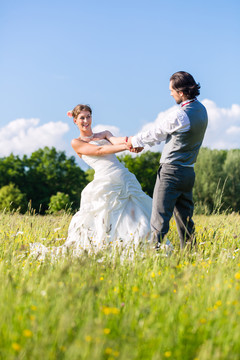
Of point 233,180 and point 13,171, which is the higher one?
point 233,180

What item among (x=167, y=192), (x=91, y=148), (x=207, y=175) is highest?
(x=207, y=175)

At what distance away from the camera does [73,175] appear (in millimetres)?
44656

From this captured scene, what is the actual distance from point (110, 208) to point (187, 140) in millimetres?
1656

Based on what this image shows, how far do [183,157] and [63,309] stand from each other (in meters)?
3.08

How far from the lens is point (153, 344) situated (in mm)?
1989

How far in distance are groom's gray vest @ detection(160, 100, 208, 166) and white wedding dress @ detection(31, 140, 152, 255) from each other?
43.2 inches

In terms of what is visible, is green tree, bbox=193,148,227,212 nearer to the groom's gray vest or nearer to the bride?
the bride

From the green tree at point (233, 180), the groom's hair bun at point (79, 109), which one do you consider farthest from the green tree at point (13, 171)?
the groom's hair bun at point (79, 109)

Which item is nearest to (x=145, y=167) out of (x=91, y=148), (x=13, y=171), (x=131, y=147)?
(x=13, y=171)

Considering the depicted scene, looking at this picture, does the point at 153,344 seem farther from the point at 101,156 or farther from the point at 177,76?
the point at 101,156

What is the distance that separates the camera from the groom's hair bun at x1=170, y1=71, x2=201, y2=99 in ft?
15.9

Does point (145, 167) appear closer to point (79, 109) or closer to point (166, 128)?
point (79, 109)

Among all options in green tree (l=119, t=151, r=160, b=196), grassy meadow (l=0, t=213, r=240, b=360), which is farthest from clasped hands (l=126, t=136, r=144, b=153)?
green tree (l=119, t=151, r=160, b=196)

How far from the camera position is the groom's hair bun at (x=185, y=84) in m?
4.84
